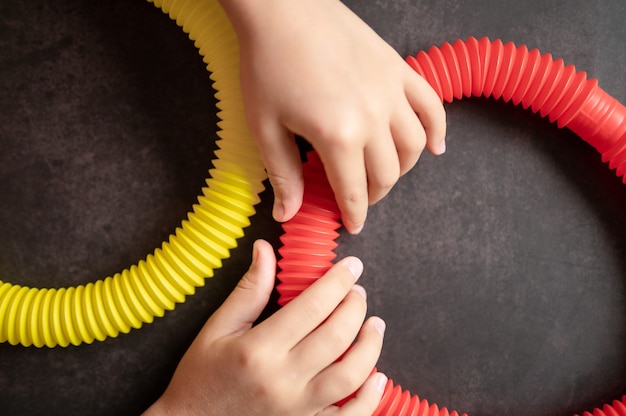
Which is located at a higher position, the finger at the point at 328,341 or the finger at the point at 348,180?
the finger at the point at 348,180

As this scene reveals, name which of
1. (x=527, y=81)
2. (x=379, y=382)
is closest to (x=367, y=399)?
(x=379, y=382)

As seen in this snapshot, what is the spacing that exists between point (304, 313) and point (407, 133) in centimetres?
28

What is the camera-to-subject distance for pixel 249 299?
858 millimetres

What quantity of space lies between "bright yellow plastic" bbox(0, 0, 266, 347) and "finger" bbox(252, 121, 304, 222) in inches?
2.3

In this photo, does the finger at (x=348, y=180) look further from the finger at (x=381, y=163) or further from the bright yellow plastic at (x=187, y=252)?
the bright yellow plastic at (x=187, y=252)

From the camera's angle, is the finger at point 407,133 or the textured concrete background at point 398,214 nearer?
the finger at point 407,133

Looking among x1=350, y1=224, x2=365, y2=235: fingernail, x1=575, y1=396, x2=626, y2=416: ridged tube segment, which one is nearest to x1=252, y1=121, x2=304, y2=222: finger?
x1=350, y1=224, x2=365, y2=235: fingernail

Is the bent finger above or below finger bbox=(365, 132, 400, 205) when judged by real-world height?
below

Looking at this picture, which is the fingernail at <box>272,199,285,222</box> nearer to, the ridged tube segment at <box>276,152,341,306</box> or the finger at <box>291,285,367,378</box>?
the ridged tube segment at <box>276,152,341,306</box>

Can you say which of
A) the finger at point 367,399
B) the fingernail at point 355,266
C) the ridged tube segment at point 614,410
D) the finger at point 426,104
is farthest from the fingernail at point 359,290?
the ridged tube segment at point 614,410

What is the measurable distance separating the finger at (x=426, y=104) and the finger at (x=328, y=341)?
10.5 inches

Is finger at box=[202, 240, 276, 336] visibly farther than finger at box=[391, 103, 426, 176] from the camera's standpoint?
Yes

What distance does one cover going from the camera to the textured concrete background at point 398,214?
92cm

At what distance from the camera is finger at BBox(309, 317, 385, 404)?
2.58 ft
